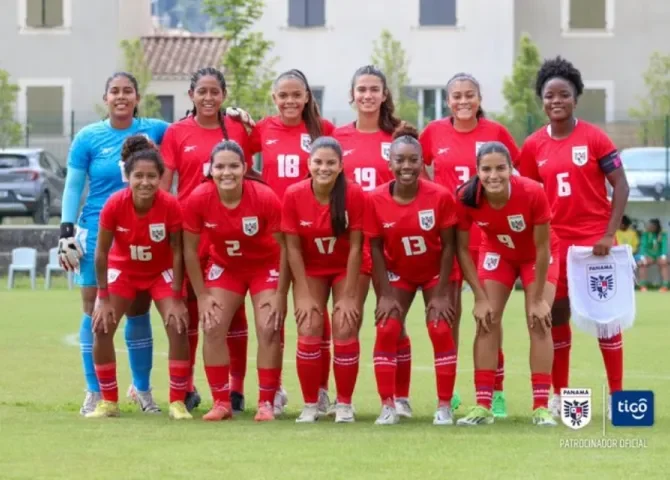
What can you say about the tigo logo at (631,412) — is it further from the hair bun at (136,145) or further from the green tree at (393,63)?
the green tree at (393,63)

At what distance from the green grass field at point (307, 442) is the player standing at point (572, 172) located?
3.59 ft

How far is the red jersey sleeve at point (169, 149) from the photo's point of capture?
35.9ft

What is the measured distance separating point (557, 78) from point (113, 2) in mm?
38292

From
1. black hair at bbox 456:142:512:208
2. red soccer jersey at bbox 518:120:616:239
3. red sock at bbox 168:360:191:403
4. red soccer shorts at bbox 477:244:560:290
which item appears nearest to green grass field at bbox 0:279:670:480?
red sock at bbox 168:360:191:403

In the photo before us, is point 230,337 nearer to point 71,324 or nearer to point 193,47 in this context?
point 71,324

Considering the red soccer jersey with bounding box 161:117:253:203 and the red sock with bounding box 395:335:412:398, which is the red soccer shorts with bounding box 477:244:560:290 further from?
the red soccer jersey with bounding box 161:117:253:203

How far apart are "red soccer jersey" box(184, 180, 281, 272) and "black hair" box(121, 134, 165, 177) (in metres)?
0.31

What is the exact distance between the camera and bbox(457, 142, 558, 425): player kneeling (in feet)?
32.6

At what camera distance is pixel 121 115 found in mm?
10969

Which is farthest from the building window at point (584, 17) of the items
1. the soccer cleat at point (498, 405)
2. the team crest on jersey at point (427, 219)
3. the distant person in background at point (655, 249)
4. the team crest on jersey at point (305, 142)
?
the team crest on jersey at point (427, 219)

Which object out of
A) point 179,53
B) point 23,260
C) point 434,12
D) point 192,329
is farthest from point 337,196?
point 179,53

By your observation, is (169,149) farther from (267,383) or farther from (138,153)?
(267,383)

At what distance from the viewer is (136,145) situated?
34.3ft

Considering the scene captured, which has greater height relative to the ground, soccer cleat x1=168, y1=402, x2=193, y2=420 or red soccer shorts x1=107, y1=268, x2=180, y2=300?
red soccer shorts x1=107, y1=268, x2=180, y2=300
